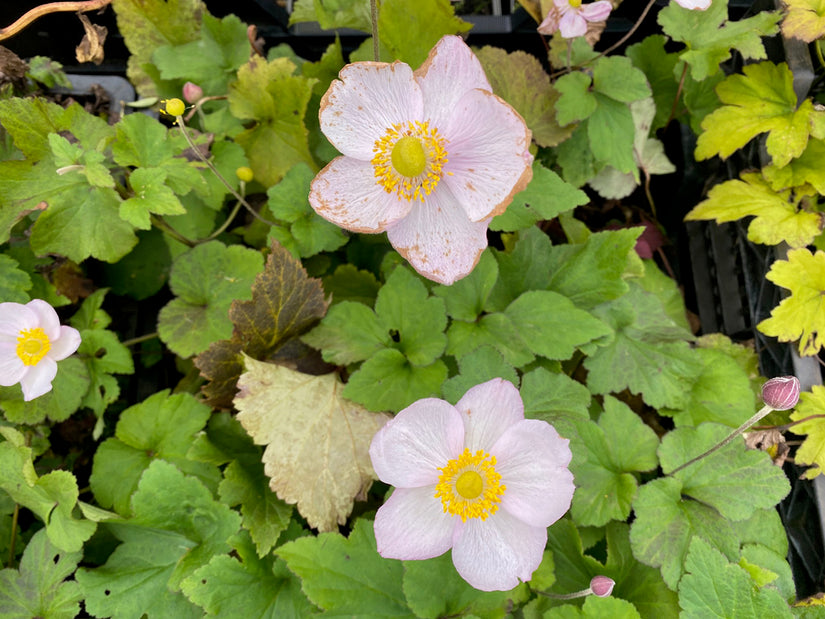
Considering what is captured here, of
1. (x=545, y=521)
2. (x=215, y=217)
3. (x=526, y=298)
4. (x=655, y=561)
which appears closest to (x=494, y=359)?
(x=526, y=298)

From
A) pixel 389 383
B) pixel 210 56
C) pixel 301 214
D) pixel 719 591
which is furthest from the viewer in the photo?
pixel 210 56

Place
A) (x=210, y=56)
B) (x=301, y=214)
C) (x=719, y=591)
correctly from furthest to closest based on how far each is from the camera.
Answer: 1. (x=210, y=56)
2. (x=301, y=214)
3. (x=719, y=591)

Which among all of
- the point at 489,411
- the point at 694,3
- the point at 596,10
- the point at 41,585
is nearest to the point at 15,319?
the point at 41,585

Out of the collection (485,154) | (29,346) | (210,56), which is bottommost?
(29,346)

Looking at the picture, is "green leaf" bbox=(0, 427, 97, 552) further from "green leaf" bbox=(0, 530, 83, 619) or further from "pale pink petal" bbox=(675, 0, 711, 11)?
"pale pink petal" bbox=(675, 0, 711, 11)

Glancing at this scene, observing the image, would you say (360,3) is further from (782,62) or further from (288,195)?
(782,62)

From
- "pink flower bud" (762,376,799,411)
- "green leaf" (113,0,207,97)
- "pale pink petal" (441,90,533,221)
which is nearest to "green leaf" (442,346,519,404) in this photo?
"pale pink petal" (441,90,533,221)

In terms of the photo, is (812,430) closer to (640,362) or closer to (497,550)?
(640,362)

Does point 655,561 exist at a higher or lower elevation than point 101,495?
higher
